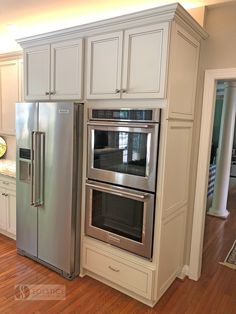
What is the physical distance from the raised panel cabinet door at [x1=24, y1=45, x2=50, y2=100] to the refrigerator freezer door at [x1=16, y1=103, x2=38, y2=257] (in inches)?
7.9

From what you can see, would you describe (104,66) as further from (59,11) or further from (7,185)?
(7,185)

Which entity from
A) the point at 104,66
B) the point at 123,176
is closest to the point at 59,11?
the point at 104,66

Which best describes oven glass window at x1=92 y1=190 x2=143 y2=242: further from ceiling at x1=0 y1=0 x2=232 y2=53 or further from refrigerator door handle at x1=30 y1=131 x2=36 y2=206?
ceiling at x1=0 y1=0 x2=232 y2=53

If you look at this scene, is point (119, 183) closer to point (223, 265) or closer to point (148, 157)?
point (148, 157)

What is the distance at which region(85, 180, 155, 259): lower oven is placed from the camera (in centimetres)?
221

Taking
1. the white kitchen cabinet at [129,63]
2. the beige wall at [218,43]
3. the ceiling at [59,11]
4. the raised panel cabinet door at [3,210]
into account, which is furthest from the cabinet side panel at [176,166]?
the raised panel cabinet door at [3,210]

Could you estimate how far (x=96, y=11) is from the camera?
2670mm

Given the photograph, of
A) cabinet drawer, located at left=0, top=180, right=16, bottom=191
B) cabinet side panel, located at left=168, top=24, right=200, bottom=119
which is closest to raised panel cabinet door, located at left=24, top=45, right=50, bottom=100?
cabinet drawer, located at left=0, top=180, right=16, bottom=191

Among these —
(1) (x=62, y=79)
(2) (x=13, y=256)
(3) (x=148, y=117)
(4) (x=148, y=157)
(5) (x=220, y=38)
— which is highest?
(5) (x=220, y=38)

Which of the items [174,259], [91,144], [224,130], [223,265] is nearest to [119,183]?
[91,144]

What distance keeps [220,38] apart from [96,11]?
4.13 ft

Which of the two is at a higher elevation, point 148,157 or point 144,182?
point 148,157

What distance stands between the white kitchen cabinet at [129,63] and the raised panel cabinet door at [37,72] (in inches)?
22.2

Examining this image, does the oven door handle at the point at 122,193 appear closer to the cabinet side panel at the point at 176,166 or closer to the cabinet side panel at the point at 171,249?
the cabinet side panel at the point at 176,166
